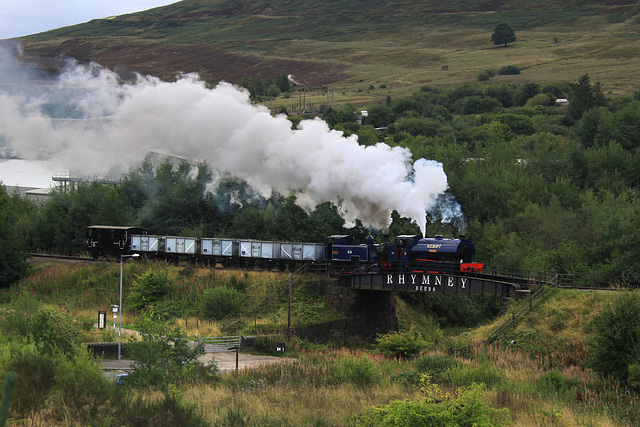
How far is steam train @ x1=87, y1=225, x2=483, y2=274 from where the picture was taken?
4622cm

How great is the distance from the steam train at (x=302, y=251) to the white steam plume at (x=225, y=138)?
235 cm

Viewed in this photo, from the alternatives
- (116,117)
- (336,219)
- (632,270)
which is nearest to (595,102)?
(336,219)

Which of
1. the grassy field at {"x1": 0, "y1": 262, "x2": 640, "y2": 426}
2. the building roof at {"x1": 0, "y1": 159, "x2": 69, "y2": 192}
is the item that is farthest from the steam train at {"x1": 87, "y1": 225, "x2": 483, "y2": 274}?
the building roof at {"x1": 0, "y1": 159, "x2": 69, "y2": 192}

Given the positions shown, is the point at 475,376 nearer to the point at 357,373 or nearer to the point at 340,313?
the point at 357,373

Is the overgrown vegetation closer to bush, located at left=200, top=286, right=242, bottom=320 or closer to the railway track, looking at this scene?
bush, located at left=200, top=286, right=242, bottom=320

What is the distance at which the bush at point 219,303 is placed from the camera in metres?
50.7

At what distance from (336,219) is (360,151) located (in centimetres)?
2205

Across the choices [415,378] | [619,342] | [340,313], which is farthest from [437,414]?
[340,313]

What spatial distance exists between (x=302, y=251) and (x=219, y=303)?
8.19 m

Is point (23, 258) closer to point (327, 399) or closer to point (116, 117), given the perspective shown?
point (116, 117)

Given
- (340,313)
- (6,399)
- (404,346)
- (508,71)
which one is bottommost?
(404,346)

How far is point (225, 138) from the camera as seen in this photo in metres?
53.1

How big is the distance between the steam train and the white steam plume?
2349mm

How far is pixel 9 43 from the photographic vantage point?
60.0m
